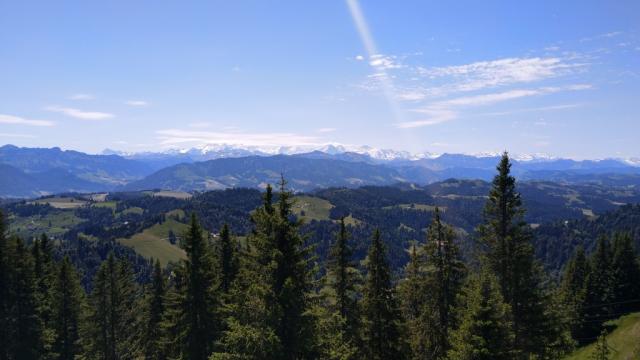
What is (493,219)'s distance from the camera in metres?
33.8

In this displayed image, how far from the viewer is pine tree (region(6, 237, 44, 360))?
41709mm

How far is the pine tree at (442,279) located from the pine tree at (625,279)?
53.0m

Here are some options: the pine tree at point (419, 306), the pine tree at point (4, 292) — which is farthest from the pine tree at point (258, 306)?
the pine tree at point (4, 292)

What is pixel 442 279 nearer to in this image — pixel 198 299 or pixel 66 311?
pixel 198 299

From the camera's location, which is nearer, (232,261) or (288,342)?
(288,342)

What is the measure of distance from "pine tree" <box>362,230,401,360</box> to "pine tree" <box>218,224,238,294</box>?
11735mm

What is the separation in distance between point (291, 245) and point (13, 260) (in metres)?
32.8

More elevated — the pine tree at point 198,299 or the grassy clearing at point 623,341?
the pine tree at point 198,299

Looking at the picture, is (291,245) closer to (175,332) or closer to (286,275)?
(286,275)

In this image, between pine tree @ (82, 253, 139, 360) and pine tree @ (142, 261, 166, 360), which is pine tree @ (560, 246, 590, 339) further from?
pine tree @ (82, 253, 139, 360)

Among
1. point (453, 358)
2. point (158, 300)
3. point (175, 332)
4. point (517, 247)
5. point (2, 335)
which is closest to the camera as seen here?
point (453, 358)

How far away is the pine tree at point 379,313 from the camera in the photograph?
32.6m

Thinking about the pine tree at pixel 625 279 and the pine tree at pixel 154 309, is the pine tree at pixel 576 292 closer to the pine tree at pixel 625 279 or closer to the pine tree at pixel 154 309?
the pine tree at pixel 625 279

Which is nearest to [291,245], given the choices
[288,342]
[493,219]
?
[288,342]
